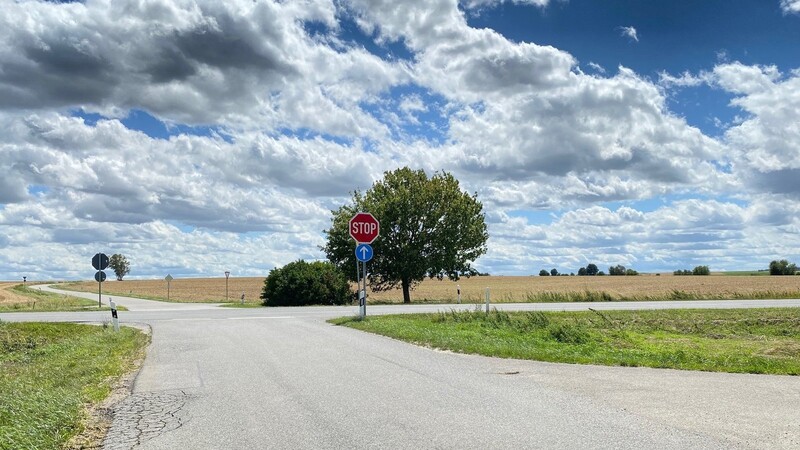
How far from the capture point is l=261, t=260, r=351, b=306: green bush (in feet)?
134

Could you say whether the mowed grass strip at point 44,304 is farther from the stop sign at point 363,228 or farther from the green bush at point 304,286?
the stop sign at point 363,228

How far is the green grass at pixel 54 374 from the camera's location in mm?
6926

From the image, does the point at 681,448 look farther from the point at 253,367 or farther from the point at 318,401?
the point at 253,367

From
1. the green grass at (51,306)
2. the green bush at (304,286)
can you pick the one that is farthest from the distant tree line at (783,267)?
the green grass at (51,306)

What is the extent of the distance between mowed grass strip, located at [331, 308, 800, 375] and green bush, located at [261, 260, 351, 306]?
16767mm

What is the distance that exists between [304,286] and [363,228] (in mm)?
17520

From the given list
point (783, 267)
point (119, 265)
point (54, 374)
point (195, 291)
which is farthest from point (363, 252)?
point (119, 265)

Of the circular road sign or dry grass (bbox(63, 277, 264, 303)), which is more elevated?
the circular road sign

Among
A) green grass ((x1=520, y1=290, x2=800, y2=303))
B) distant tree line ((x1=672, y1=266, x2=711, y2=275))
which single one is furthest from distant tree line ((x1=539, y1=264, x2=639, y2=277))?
green grass ((x1=520, y1=290, x2=800, y2=303))

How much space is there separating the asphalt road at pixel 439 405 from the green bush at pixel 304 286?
91.2ft

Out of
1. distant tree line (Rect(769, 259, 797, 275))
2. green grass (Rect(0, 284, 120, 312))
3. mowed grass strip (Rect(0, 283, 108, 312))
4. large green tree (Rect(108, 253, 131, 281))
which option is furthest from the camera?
large green tree (Rect(108, 253, 131, 281))

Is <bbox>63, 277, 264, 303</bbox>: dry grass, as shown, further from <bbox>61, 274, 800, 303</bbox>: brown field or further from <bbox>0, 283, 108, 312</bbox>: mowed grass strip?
<bbox>0, 283, 108, 312</bbox>: mowed grass strip

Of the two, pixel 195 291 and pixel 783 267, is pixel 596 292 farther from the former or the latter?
pixel 783 267

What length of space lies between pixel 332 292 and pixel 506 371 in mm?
31339
